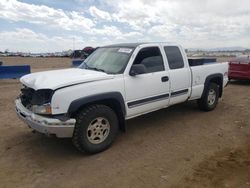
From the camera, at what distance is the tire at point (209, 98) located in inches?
278

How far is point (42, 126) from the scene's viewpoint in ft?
13.6

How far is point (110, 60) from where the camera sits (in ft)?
17.7

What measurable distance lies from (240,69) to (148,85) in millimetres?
8603

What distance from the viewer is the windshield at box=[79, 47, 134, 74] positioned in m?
5.10

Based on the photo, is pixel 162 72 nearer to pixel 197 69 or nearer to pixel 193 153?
pixel 197 69

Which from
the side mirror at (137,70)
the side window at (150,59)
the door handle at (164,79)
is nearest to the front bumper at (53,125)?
the side mirror at (137,70)

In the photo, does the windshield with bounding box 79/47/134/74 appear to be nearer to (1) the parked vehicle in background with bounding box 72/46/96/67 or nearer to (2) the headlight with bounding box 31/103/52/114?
(2) the headlight with bounding box 31/103/52/114

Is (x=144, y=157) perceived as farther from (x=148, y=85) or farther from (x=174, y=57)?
(x=174, y=57)

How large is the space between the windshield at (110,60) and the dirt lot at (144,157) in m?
1.42

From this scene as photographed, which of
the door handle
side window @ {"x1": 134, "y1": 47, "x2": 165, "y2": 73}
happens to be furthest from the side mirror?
the door handle

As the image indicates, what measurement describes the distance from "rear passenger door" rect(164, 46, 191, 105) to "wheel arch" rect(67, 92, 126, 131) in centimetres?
144

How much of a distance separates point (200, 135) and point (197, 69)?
71.8 inches

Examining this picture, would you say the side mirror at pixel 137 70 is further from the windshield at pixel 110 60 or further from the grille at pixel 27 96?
the grille at pixel 27 96

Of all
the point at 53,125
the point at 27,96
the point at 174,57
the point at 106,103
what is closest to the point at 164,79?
the point at 174,57
